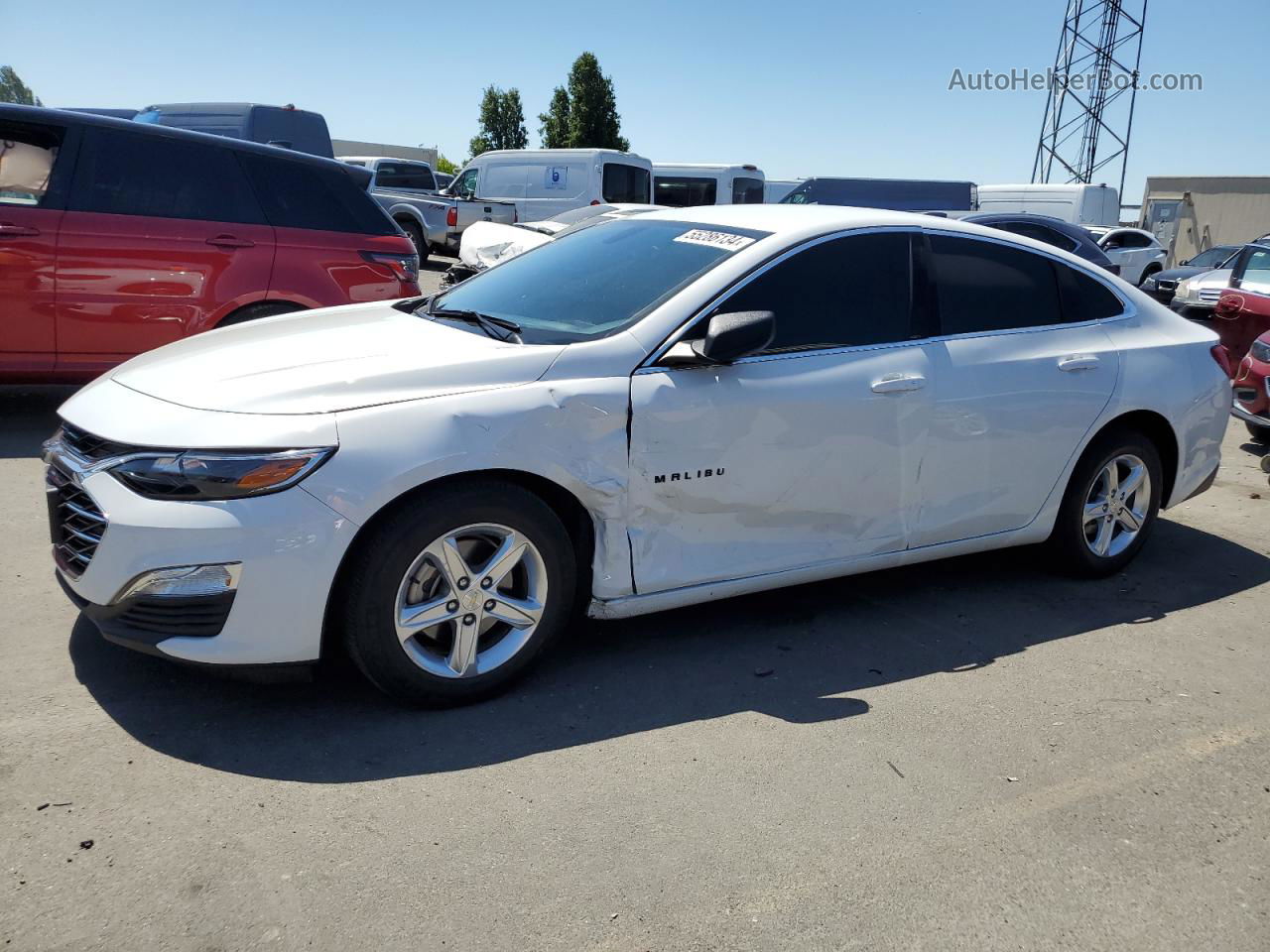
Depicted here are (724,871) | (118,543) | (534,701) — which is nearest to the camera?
(724,871)

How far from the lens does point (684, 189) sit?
83.0 feet

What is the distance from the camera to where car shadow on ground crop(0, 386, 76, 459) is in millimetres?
6395

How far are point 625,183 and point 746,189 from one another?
4636mm

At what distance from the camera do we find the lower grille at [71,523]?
323cm

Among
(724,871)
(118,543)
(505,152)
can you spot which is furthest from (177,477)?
(505,152)

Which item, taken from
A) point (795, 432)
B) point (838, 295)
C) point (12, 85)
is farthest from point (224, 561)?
point (12, 85)

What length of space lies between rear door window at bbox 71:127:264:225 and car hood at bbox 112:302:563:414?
2.90 meters

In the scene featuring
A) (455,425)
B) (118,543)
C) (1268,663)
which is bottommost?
(1268,663)

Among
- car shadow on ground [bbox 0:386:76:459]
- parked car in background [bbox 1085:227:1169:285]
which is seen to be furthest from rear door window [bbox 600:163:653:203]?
car shadow on ground [bbox 0:386:76:459]

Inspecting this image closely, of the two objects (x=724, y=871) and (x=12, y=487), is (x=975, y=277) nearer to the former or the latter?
(x=724, y=871)

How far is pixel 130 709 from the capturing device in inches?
133

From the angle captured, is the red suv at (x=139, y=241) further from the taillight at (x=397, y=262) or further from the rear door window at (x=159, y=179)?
the taillight at (x=397, y=262)

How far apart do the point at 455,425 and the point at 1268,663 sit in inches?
134

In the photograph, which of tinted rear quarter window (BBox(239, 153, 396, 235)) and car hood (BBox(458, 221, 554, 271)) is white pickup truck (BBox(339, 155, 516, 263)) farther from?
tinted rear quarter window (BBox(239, 153, 396, 235))
